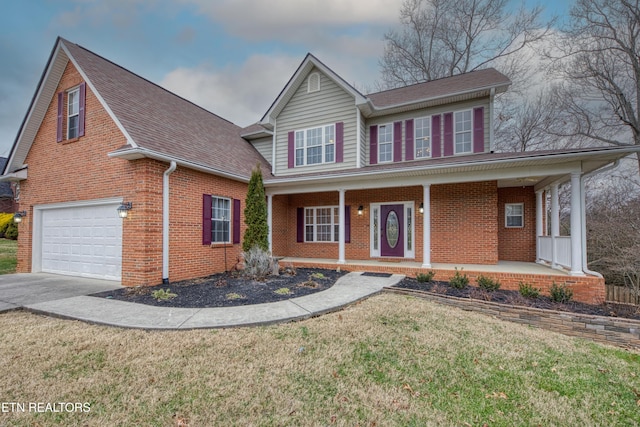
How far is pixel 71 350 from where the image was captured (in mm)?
3684

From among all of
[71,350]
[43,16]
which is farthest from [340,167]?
[43,16]

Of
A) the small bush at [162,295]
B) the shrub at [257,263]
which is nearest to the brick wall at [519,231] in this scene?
the shrub at [257,263]

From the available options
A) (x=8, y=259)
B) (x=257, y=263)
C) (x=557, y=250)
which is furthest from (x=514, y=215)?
(x=8, y=259)

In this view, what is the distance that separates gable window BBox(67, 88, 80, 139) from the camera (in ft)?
28.0

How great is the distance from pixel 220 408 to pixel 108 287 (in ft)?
20.3

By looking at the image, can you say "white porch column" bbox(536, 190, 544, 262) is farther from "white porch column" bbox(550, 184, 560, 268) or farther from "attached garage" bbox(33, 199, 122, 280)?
"attached garage" bbox(33, 199, 122, 280)

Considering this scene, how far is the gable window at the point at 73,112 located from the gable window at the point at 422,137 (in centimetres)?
1067

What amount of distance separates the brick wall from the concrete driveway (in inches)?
486

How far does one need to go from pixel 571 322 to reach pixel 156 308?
7682mm

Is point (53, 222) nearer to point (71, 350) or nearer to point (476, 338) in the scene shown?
point (71, 350)

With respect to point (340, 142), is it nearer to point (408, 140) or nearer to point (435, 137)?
point (408, 140)

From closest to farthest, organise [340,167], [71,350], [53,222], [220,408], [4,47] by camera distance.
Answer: [220,408], [71,350], [53,222], [340,167], [4,47]

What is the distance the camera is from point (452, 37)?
16766 mm

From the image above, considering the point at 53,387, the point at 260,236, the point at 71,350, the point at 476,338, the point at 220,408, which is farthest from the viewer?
the point at 260,236
